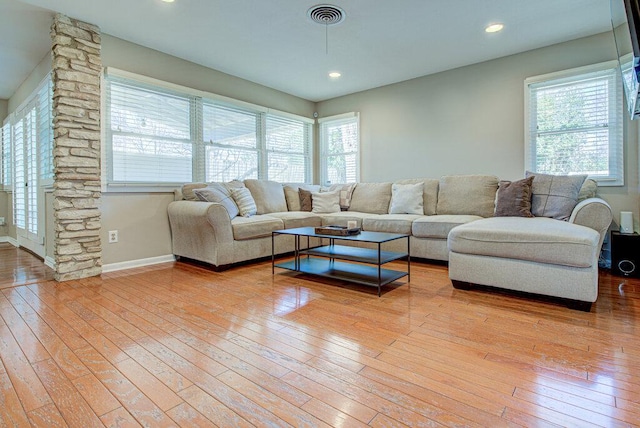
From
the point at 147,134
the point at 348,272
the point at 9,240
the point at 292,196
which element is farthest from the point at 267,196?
the point at 9,240

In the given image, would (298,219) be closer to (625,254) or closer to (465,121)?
(465,121)

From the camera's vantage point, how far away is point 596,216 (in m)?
2.35

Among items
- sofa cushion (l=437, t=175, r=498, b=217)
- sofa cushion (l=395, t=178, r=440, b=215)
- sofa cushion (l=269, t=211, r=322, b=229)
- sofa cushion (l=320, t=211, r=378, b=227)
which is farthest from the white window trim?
sofa cushion (l=437, t=175, r=498, b=217)

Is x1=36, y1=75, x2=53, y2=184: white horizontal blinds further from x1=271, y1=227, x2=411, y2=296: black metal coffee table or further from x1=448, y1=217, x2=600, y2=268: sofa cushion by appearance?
x1=448, y1=217, x2=600, y2=268: sofa cushion

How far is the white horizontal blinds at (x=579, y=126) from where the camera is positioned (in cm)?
329

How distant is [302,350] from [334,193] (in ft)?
10.5

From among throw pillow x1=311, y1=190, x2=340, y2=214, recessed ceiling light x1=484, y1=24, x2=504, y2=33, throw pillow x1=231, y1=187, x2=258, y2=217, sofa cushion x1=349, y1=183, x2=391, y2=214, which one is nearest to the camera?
recessed ceiling light x1=484, y1=24, x2=504, y2=33

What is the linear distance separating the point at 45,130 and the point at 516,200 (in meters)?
4.90

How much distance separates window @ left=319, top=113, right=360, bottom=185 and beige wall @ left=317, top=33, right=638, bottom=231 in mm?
156

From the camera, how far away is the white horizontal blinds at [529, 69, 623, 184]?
3.29 metres

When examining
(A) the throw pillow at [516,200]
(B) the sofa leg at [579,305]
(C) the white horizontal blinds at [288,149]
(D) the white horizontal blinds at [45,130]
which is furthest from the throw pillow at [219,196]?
(B) the sofa leg at [579,305]

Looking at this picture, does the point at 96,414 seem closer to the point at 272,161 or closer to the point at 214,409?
the point at 214,409

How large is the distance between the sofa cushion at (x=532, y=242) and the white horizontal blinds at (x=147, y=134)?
3.10m

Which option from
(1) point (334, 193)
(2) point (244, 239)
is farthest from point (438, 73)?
(2) point (244, 239)
